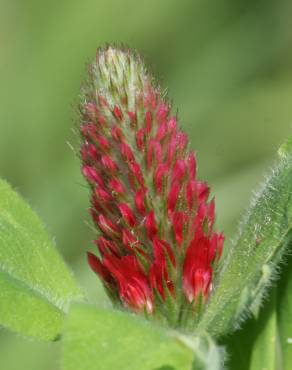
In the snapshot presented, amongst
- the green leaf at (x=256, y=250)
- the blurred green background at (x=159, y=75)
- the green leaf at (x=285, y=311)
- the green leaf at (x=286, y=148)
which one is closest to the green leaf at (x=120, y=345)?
the green leaf at (x=256, y=250)

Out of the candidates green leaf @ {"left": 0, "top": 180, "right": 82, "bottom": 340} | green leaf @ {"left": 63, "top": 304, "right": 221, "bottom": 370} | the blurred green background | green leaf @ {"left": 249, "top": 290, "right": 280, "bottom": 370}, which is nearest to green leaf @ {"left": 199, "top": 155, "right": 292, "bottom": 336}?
green leaf @ {"left": 249, "top": 290, "right": 280, "bottom": 370}

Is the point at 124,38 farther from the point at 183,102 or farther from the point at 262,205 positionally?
the point at 262,205

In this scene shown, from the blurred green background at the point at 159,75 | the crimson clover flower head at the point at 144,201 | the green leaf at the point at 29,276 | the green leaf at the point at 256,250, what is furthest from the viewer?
the blurred green background at the point at 159,75

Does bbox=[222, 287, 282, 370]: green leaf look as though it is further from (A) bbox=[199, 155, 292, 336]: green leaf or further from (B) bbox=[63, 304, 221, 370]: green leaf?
(B) bbox=[63, 304, 221, 370]: green leaf

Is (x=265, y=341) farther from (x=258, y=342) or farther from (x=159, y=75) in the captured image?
(x=159, y=75)

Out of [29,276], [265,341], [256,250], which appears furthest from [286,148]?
[29,276]

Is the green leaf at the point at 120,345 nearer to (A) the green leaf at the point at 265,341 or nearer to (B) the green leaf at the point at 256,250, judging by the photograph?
(B) the green leaf at the point at 256,250
